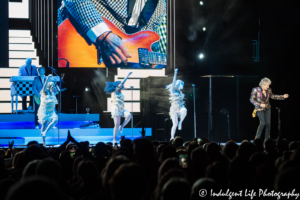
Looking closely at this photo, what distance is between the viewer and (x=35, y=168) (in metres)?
2.19

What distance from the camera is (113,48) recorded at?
1123 cm

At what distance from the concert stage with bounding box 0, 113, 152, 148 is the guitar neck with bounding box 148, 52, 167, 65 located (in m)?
2.68

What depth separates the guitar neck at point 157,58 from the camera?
11.5m

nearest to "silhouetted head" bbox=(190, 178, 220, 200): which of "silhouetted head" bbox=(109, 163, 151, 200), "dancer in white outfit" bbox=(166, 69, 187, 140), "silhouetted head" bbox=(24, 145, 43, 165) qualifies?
"silhouetted head" bbox=(109, 163, 151, 200)

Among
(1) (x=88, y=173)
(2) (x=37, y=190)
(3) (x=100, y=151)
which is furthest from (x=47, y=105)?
(2) (x=37, y=190)

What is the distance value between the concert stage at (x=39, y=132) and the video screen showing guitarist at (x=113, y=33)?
84.0 inches

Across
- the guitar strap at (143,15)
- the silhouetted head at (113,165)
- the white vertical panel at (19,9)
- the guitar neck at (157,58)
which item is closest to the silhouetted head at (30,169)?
the silhouetted head at (113,165)

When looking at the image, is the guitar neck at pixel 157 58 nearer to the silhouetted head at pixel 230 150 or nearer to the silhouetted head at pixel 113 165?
the silhouetted head at pixel 230 150

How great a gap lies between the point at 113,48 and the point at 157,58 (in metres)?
1.60

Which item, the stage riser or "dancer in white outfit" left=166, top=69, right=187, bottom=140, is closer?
"dancer in white outfit" left=166, top=69, right=187, bottom=140

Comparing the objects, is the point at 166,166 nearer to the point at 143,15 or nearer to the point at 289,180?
the point at 289,180

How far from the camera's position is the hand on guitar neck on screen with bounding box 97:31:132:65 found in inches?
439

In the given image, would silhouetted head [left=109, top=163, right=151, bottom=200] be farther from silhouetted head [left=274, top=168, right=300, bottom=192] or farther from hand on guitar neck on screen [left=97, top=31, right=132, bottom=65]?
hand on guitar neck on screen [left=97, top=31, right=132, bottom=65]

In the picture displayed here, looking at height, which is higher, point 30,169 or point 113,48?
point 113,48
